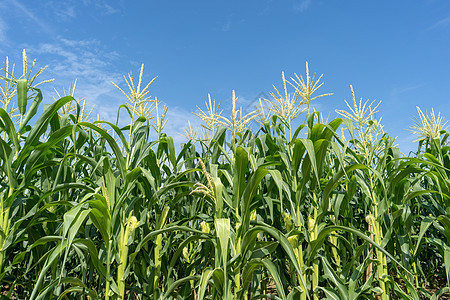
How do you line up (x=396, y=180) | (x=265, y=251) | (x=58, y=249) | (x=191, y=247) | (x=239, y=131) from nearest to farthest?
(x=58, y=249) → (x=265, y=251) → (x=396, y=180) → (x=239, y=131) → (x=191, y=247)

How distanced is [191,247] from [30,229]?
113cm

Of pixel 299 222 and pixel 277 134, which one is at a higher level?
pixel 277 134

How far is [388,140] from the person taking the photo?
239 cm

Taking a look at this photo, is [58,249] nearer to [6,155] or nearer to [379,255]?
[6,155]

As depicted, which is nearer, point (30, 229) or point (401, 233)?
point (30, 229)

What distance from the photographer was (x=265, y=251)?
1698 mm

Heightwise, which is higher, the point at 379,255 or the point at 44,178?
the point at 44,178

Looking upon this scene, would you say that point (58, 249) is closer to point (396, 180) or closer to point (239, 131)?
point (239, 131)

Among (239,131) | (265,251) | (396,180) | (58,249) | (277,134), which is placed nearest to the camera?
(58,249)

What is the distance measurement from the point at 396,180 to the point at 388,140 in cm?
47

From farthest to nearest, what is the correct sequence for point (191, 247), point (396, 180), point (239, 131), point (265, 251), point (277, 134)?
point (191, 247) < point (239, 131) < point (277, 134) < point (396, 180) < point (265, 251)

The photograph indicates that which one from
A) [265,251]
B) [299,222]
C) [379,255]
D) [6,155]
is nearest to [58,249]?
[6,155]

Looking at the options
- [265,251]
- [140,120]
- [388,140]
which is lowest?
[265,251]

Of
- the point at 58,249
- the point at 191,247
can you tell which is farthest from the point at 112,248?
the point at 191,247
